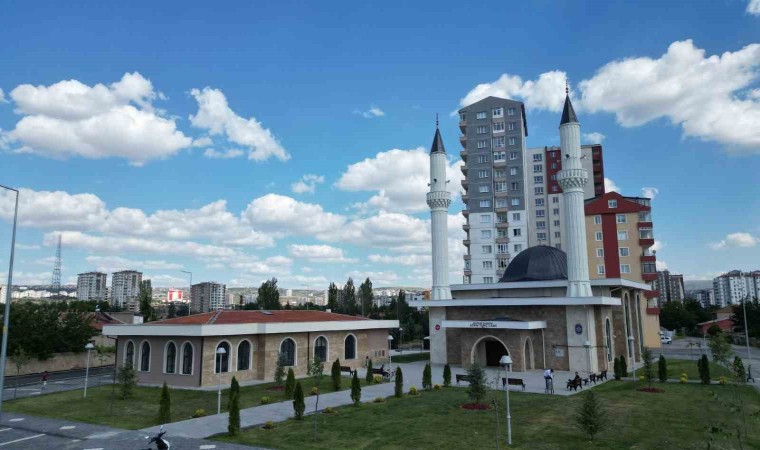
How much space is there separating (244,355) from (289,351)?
10.6 feet

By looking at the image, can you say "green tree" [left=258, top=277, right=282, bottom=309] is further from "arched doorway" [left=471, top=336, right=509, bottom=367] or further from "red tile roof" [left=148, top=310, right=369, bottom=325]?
"arched doorway" [left=471, top=336, right=509, bottom=367]

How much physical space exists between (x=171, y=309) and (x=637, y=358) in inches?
3299

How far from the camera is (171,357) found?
30.3 metres

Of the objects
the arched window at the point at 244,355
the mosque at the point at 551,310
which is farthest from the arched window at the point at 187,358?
the mosque at the point at 551,310

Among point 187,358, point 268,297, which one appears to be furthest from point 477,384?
point 268,297

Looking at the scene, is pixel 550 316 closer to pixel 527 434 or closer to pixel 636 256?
pixel 527 434

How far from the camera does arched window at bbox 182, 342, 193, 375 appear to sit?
2961 cm

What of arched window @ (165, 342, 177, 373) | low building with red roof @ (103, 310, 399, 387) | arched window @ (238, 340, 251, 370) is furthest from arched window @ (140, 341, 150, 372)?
arched window @ (238, 340, 251, 370)

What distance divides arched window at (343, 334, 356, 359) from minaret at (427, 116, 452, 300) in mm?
10221

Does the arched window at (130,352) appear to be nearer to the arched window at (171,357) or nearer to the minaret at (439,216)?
the arched window at (171,357)

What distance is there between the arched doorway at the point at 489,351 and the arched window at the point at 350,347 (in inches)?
365

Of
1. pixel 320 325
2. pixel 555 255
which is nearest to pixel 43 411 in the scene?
pixel 320 325

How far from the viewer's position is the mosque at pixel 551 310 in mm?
35750

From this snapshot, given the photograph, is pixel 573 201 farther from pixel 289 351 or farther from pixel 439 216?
pixel 289 351
